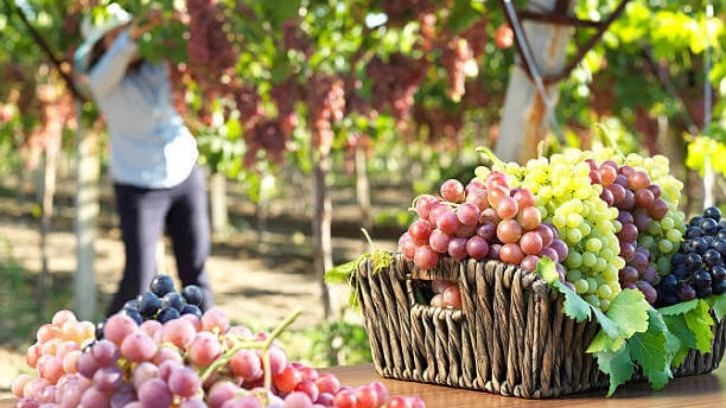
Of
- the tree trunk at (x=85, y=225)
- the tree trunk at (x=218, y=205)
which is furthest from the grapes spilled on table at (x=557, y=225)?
the tree trunk at (x=218, y=205)

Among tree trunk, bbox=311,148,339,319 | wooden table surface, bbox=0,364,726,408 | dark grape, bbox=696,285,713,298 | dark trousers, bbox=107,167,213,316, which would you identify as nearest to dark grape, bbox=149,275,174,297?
wooden table surface, bbox=0,364,726,408

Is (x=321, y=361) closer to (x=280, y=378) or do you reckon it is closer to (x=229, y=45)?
(x=229, y=45)

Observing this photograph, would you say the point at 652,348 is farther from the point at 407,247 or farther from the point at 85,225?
the point at 85,225

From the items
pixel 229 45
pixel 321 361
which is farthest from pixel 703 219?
pixel 321 361

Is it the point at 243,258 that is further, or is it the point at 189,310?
the point at 243,258

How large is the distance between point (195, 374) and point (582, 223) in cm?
85

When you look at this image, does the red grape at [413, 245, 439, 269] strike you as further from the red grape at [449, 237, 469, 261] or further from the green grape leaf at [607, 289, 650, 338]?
the green grape leaf at [607, 289, 650, 338]

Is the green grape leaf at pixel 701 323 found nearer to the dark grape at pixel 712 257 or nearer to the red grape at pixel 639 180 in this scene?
the dark grape at pixel 712 257

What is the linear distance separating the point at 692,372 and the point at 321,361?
4.18 meters

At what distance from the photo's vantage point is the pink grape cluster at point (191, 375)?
909 millimetres

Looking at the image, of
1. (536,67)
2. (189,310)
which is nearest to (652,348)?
(189,310)

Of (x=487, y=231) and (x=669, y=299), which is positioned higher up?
(x=487, y=231)

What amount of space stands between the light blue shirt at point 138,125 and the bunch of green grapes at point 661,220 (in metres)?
2.66

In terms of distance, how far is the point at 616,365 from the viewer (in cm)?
158
